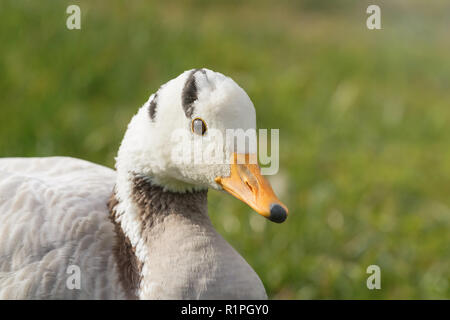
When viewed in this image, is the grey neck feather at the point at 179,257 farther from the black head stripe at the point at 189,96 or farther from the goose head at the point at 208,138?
the black head stripe at the point at 189,96

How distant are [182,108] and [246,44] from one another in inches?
186

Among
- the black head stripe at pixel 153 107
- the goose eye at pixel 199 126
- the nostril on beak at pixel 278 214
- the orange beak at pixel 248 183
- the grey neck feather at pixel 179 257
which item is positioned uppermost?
the black head stripe at pixel 153 107

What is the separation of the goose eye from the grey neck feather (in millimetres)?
342

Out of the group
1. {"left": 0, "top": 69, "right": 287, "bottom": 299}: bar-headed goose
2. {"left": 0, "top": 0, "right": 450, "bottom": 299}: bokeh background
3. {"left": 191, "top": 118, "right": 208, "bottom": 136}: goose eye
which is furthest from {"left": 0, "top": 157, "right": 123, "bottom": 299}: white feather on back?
{"left": 0, "top": 0, "right": 450, "bottom": 299}: bokeh background

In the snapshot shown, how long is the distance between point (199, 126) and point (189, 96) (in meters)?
0.11

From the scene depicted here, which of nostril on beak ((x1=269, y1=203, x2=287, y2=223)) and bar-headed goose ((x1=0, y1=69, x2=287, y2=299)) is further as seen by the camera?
bar-headed goose ((x1=0, y1=69, x2=287, y2=299))

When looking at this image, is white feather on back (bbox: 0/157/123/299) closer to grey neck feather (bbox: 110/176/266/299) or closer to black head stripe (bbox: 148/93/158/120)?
grey neck feather (bbox: 110/176/266/299)

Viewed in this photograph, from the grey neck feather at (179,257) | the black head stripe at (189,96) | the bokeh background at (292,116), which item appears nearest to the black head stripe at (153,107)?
the black head stripe at (189,96)

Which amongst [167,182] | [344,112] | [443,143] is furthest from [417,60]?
[167,182]

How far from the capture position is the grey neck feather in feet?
6.81

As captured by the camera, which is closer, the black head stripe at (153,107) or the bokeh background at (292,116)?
the black head stripe at (153,107)

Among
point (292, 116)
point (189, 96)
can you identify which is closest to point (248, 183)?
point (189, 96)

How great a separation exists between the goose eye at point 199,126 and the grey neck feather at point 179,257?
34cm

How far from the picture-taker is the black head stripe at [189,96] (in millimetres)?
2006
